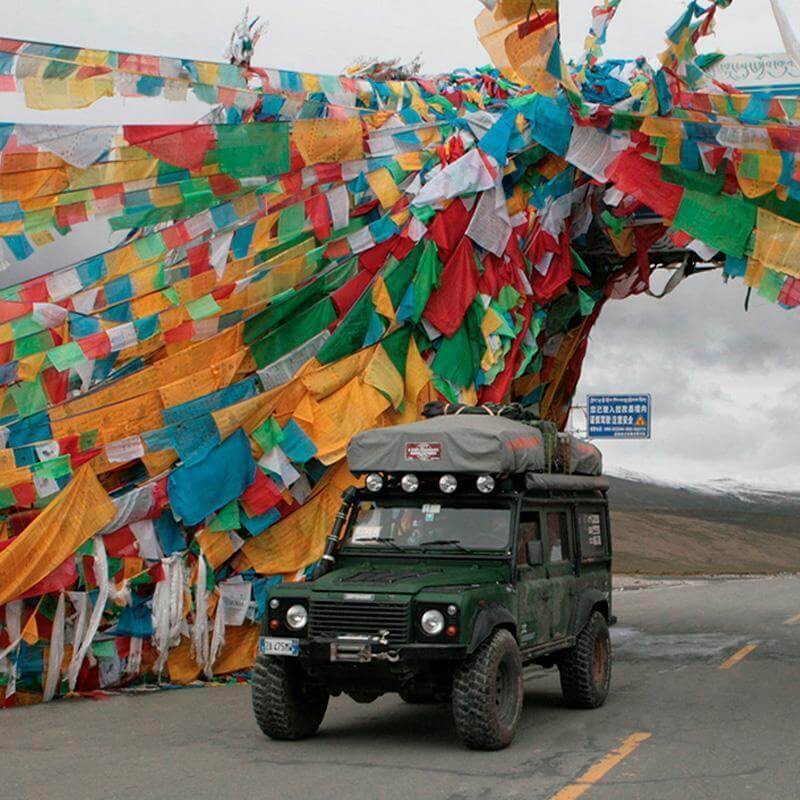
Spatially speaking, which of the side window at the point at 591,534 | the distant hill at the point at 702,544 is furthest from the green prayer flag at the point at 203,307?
the distant hill at the point at 702,544

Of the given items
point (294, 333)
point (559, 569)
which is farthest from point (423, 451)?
point (294, 333)

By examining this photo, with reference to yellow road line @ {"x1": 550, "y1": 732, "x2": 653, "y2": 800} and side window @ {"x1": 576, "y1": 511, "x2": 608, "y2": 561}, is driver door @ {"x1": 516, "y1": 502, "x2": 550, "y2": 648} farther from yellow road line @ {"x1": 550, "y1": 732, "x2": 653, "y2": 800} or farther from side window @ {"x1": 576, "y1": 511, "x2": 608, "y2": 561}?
side window @ {"x1": 576, "y1": 511, "x2": 608, "y2": 561}

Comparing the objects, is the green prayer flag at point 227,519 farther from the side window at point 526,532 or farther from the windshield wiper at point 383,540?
the side window at point 526,532

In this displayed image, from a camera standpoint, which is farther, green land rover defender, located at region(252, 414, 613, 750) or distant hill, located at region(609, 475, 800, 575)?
distant hill, located at region(609, 475, 800, 575)

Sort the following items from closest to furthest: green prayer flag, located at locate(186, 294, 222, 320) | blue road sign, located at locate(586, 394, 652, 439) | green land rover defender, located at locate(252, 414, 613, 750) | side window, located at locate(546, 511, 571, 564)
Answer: green land rover defender, located at locate(252, 414, 613, 750)
side window, located at locate(546, 511, 571, 564)
green prayer flag, located at locate(186, 294, 222, 320)
blue road sign, located at locate(586, 394, 652, 439)

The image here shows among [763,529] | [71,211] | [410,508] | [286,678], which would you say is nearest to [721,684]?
[410,508]

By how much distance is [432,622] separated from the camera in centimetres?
927

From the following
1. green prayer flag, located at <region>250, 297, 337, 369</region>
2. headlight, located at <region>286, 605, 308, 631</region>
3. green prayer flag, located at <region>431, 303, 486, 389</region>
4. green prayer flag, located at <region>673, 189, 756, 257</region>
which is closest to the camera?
headlight, located at <region>286, 605, 308, 631</region>

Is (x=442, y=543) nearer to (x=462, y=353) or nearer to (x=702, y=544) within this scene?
(x=462, y=353)

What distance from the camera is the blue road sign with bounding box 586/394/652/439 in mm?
35469

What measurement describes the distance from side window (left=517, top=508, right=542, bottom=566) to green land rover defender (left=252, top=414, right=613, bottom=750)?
19 mm

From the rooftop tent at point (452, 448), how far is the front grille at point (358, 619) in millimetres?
1629

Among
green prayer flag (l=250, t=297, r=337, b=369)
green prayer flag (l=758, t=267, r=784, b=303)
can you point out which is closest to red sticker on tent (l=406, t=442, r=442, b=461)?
green prayer flag (l=250, t=297, r=337, b=369)

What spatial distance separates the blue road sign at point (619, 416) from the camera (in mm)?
35469
